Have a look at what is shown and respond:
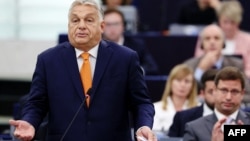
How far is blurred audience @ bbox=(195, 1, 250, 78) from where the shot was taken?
34.5 ft

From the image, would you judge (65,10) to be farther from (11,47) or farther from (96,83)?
(96,83)

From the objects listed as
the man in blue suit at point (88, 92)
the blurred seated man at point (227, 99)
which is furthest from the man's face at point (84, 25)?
the blurred seated man at point (227, 99)

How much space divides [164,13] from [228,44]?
7.61 feet

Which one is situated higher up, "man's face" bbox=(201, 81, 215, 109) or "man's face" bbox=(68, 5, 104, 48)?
"man's face" bbox=(68, 5, 104, 48)

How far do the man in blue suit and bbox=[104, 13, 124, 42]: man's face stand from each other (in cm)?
394

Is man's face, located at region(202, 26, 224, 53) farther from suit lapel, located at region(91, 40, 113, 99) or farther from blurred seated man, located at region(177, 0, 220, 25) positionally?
suit lapel, located at region(91, 40, 113, 99)

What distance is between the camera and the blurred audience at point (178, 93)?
8.69 m

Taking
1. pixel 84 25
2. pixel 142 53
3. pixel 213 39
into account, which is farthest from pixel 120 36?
pixel 84 25

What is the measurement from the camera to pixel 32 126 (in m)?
5.38

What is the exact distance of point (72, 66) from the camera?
18.4ft

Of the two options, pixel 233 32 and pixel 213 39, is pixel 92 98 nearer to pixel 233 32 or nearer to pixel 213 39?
pixel 213 39

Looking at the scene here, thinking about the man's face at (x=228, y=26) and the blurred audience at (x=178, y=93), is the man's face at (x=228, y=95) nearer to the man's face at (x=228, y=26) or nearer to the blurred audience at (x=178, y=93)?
the blurred audience at (x=178, y=93)

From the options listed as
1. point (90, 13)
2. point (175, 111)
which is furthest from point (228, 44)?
point (90, 13)

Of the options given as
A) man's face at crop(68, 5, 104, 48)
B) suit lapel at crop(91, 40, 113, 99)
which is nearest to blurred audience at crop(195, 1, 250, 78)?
suit lapel at crop(91, 40, 113, 99)
